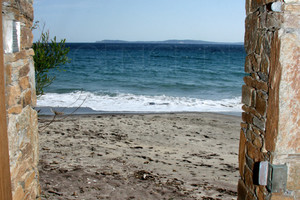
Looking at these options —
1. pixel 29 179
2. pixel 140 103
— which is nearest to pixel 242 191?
pixel 29 179

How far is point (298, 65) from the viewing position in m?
2.45

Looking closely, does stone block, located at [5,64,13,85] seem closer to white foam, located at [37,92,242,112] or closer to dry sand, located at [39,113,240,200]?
dry sand, located at [39,113,240,200]

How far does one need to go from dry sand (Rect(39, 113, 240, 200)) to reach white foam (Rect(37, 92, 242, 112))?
246cm

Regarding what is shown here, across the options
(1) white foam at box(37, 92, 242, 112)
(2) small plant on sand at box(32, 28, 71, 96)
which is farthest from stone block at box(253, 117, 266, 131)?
(1) white foam at box(37, 92, 242, 112)

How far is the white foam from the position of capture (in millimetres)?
13102

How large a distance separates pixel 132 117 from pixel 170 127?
189cm

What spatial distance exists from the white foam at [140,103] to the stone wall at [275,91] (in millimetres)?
9994

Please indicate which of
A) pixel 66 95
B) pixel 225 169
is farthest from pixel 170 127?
pixel 66 95

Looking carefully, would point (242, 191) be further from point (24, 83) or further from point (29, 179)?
point (24, 83)

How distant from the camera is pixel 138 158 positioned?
658cm

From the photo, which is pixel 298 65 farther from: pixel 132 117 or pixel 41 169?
pixel 132 117

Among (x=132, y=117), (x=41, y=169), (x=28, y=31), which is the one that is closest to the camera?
(x=28, y=31)

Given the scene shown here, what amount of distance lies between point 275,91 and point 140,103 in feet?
39.2

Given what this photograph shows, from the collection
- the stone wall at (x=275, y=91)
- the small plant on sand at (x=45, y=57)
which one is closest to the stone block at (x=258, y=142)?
the stone wall at (x=275, y=91)
